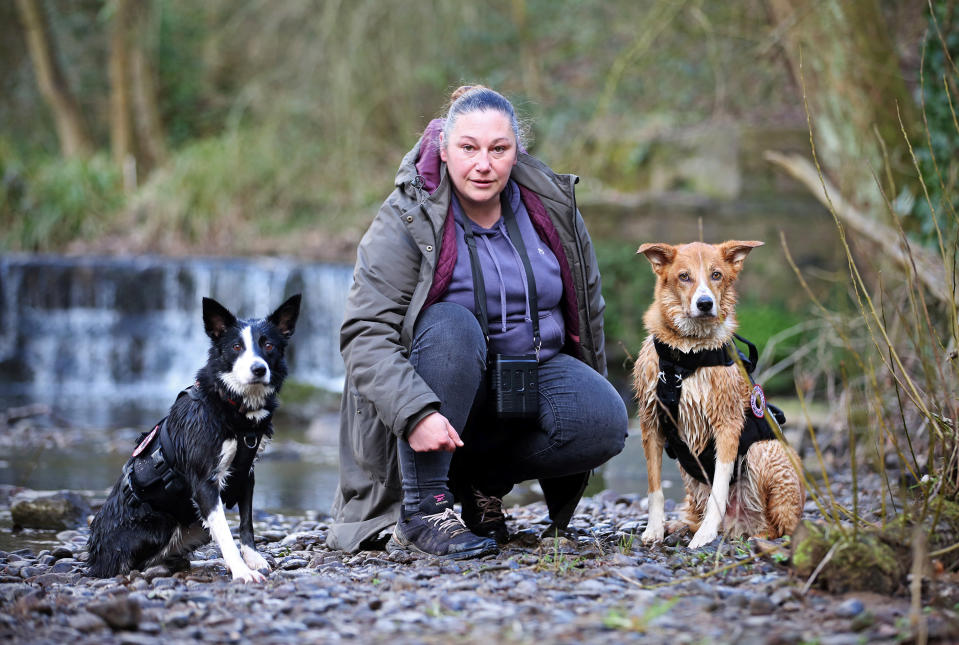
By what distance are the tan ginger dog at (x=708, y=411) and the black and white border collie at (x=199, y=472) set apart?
5.15ft

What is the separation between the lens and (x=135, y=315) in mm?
11766

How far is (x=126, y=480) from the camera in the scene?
11.7 feet

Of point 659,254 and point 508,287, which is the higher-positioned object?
point 659,254

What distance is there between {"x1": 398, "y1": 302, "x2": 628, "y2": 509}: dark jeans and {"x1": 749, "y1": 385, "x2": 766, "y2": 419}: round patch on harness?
1.65 ft

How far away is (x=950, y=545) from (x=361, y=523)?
2175mm

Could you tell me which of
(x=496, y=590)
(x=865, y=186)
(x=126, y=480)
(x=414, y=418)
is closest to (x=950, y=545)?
(x=496, y=590)

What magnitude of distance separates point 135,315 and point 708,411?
9.66m

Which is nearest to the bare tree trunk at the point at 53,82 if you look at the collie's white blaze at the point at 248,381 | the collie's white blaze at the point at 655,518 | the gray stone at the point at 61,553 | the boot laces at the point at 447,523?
the gray stone at the point at 61,553

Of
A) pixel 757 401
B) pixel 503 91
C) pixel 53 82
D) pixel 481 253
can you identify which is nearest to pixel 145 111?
pixel 53 82

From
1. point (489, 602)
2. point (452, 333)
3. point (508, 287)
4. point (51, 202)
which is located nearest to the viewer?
point (489, 602)

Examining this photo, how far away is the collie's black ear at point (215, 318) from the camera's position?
361 centimetres

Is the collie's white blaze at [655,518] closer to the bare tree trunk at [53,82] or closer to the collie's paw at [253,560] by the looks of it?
the collie's paw at [253,560]

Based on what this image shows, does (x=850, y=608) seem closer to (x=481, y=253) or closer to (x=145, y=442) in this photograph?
(x=481, y=253)

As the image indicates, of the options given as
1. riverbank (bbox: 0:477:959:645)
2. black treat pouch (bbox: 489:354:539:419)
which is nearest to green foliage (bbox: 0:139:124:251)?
riverbank (bbox: 0:477:959:645)
